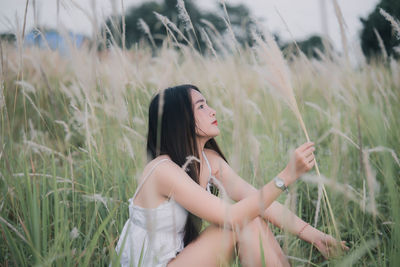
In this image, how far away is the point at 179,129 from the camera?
1427 millimetres

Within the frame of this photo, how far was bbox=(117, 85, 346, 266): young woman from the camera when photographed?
112 centimetres

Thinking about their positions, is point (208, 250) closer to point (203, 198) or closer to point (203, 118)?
point (203, 198)

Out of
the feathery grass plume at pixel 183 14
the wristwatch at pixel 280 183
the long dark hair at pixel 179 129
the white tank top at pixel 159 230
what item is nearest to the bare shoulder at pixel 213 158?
the long dark hair at pixel 179 129

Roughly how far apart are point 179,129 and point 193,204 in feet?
1.25

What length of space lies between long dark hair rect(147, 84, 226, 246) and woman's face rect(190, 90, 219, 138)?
22mm

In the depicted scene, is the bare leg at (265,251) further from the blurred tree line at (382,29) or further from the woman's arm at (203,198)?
the blurred tree line at (382,29)

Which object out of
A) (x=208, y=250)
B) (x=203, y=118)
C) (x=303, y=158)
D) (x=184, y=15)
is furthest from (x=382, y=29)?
(x=208, y=250)

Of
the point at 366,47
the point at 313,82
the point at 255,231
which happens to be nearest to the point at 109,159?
the point at 255,231

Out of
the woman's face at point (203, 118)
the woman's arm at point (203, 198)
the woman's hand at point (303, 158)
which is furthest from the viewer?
the woman's face at point (203, 118)

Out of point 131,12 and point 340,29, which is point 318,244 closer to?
point 340,29

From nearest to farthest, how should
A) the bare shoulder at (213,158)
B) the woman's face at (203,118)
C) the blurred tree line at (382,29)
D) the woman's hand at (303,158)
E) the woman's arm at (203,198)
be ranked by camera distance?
the woman's hand at (303,158), the woman's arm at (203,198), the woman's face at (203,118), the bare shoulder at (213,158), the blurred tree line at (382,29)

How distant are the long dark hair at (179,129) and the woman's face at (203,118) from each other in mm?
22

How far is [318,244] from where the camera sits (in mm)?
1329

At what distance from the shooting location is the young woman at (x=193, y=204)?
1.12 metres
